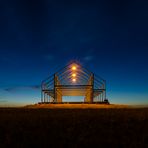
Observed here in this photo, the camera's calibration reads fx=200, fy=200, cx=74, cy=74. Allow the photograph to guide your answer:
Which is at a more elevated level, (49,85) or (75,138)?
(49,85)

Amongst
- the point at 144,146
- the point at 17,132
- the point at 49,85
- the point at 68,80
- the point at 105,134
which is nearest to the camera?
the point at 144,146

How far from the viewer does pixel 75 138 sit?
14.7ft

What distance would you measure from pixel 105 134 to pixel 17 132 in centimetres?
226

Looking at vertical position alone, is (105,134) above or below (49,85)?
below

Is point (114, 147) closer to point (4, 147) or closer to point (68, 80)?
point (4, 147)

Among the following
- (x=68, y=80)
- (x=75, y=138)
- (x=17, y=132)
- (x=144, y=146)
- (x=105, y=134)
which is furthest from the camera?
(x=68, y=80)

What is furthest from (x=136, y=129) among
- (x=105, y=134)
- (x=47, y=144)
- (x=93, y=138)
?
(x=47, y=144)

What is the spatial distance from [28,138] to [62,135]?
2.58ft

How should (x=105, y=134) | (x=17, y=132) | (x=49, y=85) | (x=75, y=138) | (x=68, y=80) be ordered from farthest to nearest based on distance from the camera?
(x=68, y=80) → (x=49, y=85) → (x=17, y=132) → (x=105, y=134) → (x=75, y=138)

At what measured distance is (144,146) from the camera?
386 cm

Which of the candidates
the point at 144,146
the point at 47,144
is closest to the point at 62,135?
the point at 47,144

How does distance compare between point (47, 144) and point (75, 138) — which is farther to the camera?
point (75, 138)

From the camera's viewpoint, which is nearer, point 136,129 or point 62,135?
point 62,135

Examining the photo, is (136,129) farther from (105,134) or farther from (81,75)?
(81,75)
